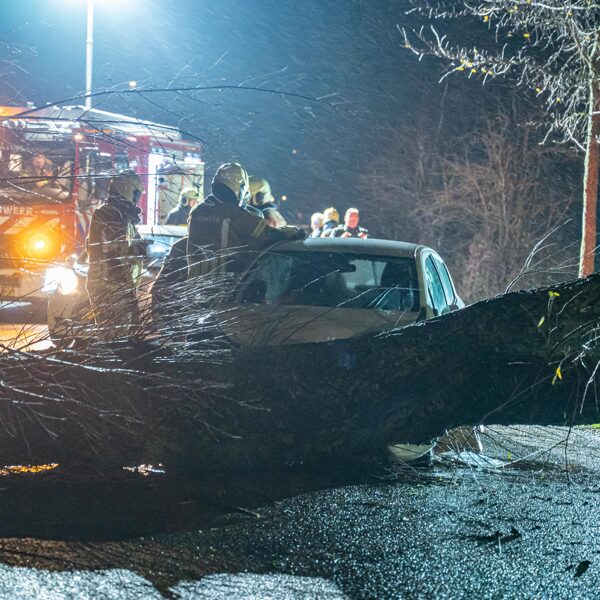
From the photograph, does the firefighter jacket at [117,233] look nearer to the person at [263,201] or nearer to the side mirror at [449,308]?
the person at [263,201]

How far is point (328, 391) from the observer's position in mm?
5117

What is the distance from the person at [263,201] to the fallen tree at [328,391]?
4.93m

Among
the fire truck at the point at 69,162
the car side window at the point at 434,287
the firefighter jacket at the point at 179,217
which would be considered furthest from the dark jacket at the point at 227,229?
the firefighter jacket at the point at 179,217

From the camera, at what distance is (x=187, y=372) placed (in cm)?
495

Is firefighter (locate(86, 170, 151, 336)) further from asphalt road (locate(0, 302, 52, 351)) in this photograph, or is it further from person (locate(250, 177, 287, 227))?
person (locate(250, 177, 287, 227))

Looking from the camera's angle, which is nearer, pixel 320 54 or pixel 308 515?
pixel 308 515

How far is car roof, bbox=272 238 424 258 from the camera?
725 cm

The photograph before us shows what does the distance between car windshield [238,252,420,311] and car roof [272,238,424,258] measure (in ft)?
0.17

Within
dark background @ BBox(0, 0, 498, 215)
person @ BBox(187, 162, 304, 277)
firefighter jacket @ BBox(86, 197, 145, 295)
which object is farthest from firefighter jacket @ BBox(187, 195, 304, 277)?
dark background @ BBox(0, 0, 498, 215)

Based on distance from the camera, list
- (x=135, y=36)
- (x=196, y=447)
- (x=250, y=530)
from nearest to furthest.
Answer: (x=250, y=530), (x=196, y=447), (x=135, y=36)

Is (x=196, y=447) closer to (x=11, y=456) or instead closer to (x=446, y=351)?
(x=11, y=456)

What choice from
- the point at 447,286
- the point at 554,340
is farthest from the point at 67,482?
the point at 447,286

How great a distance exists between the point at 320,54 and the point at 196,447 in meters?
25.0

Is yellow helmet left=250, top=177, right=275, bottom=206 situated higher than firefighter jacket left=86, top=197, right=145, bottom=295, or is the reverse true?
yellow helmet left=250, top=177, right=275, bottom=206
